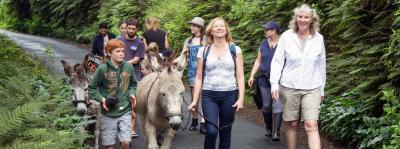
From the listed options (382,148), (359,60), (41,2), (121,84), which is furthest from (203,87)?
(41,2)

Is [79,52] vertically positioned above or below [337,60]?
below

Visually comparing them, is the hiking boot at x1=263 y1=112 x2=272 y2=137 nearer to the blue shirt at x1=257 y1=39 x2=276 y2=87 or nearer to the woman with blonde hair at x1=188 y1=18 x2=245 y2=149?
the blue shirt at x1=257 y1=39 x2=276 y2=87

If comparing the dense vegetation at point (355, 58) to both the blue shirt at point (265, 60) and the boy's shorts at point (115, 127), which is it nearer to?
the blue shirt at point (265, 60)

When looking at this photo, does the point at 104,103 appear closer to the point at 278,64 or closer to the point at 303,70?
the point at 278,64

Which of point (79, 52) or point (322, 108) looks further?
point (79, 52)

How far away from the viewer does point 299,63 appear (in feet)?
23.0

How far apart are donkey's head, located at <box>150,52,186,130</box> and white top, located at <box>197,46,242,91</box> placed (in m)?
0.41

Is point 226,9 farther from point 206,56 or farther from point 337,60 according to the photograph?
point 206,56

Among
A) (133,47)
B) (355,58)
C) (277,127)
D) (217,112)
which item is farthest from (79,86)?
(355,58)

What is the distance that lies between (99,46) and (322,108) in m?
4.74

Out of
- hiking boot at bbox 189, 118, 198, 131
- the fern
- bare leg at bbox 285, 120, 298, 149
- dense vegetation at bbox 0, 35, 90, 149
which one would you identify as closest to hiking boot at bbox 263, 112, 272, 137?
hiking boot at bbox 189, 118, 198, 131

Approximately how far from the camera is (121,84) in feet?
23.5

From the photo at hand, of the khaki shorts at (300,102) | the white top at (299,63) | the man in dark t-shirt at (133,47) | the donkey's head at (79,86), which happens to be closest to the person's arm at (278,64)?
the white top at (299,63)

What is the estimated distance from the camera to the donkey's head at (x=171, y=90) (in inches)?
276
